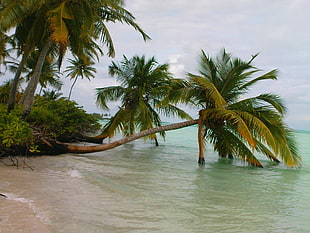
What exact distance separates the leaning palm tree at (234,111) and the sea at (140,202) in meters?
1.82

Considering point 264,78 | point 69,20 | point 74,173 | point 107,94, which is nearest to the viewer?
point 74,173

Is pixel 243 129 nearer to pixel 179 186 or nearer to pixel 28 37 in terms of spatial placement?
pixel 179 186

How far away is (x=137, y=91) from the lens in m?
16.4

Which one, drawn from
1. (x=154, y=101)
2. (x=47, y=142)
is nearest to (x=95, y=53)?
(x=154, y=101)

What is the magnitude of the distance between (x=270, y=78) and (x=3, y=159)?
9553 mm

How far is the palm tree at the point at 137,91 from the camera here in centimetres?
1592

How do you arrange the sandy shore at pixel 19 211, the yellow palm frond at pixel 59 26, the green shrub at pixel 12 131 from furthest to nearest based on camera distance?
1. the yellow palm frond at pixel 59 26
2. the green shrub at pixel 12 131
3. the sandy shore at pixel 19 211

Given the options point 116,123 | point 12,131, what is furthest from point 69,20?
point 12,131

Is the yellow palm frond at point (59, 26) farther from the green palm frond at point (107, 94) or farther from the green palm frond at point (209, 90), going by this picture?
the green palm frond at point (107, 94)

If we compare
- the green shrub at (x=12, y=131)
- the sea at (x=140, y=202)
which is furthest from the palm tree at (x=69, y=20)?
the sea at (x=140, y=202)

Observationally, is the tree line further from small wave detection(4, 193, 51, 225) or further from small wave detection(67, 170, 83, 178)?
small wave detection(4, 193, 51, 225)

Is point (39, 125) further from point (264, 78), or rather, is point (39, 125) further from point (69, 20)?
point (264, 78)

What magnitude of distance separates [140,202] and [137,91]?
1135 cm

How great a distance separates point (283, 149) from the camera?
33.6 ft
